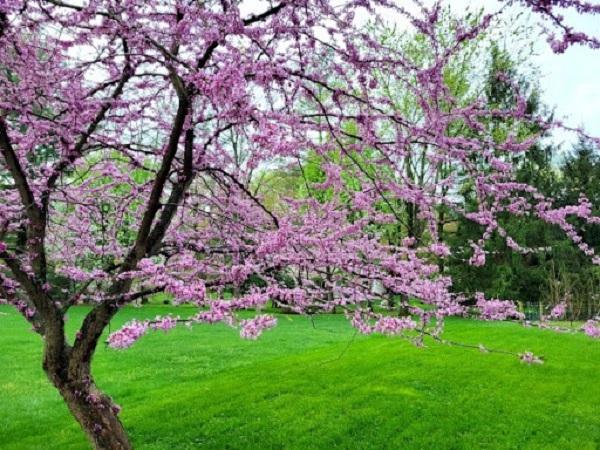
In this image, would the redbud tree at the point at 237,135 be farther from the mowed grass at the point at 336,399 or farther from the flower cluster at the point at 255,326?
the mowed grass at the point at 336,399

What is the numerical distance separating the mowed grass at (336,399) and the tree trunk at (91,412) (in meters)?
1.31

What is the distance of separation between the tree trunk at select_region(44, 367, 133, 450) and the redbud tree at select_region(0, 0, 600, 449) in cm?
1

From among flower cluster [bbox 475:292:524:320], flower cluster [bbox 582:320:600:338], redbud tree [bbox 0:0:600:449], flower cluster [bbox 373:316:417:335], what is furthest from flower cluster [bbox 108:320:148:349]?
flower cluster [bbox 582:320:600:338]

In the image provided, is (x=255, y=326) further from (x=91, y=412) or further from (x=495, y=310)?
(x=91, y=412)

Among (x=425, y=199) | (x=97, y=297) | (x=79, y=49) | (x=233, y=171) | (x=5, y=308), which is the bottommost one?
(x=5, y=308)

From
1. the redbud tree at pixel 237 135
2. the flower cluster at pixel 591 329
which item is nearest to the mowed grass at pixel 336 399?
the redbud tree at pixel 237 135

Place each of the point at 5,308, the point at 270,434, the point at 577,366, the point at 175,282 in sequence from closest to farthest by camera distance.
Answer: the point at 175,282
the point at 270,434
the point at 577,366
the point at 5,308

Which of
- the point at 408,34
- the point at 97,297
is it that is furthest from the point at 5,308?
the point at 97,297

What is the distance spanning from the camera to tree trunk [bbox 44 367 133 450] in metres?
3.82

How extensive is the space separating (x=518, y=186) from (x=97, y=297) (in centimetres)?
293

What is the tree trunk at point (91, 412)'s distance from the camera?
3822 mm

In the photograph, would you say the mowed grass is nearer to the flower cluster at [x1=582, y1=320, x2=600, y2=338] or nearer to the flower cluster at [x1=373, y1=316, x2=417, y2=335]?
the flower cluster at [x1=373, y1=316, x2=417, y2=335]

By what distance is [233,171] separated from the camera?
443 cm

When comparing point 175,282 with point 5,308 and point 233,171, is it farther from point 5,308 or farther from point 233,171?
point 5,308
